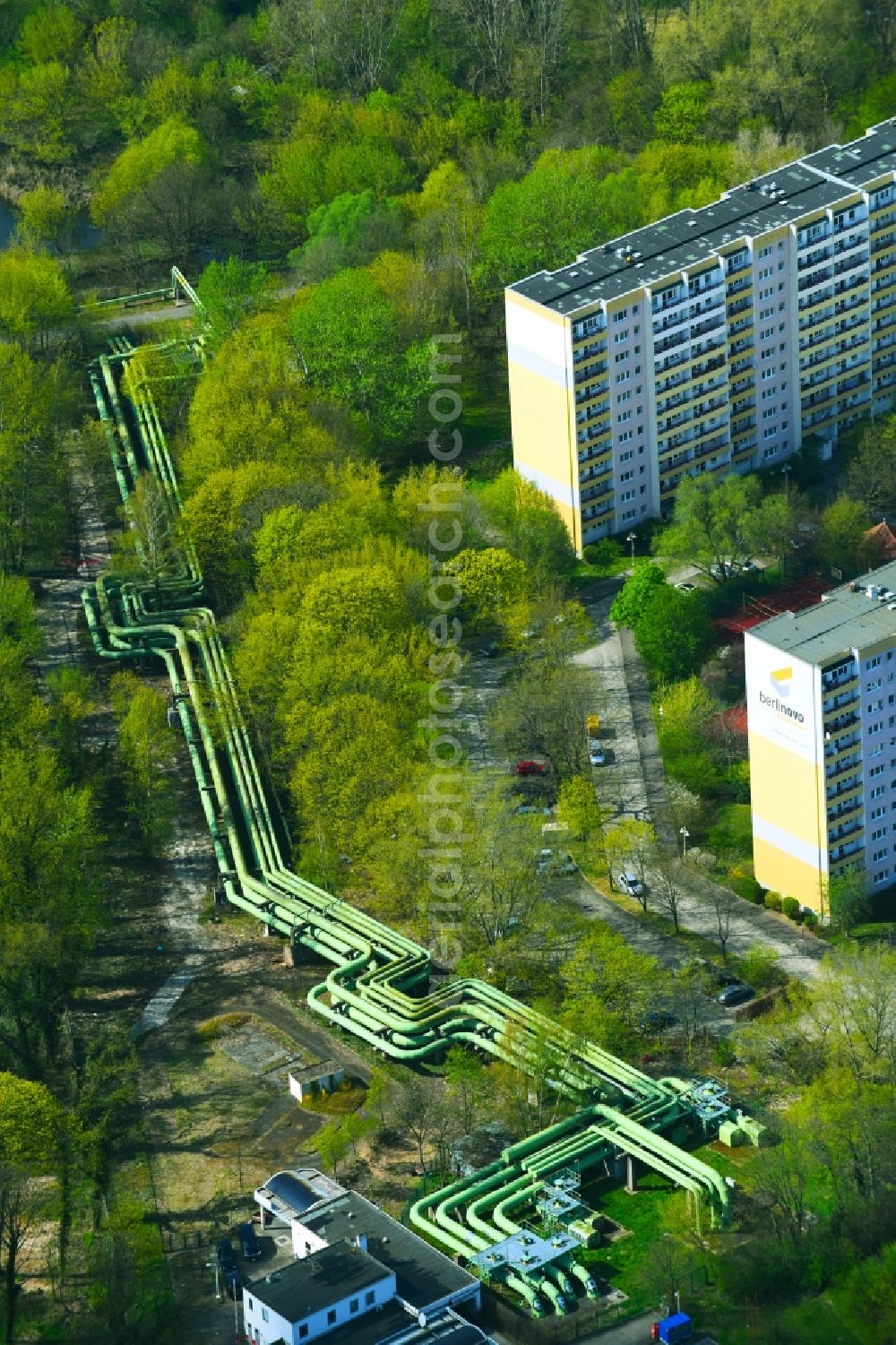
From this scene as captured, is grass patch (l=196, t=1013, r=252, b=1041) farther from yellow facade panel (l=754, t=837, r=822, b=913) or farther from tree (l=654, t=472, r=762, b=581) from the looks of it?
tree (l=654, t=472, r=762, b=581)

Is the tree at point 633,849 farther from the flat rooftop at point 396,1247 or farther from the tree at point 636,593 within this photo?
the flat rooftop at point 396,1247

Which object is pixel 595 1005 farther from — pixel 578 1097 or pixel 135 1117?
pixel 135 1117

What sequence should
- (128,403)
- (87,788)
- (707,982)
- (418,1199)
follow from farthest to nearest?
(128,403) → (87,788) → (707,982) → (418,1199)

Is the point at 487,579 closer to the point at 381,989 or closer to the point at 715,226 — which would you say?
the point at 715,226

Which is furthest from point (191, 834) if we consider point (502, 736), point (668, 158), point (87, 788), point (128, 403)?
point (668, 158)

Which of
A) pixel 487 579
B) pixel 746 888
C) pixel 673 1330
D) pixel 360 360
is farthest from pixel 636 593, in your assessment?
pixel 673 1330

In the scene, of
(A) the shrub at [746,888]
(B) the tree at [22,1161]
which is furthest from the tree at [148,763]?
(A) the shrub at [746,888]

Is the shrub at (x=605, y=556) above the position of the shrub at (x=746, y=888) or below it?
below
